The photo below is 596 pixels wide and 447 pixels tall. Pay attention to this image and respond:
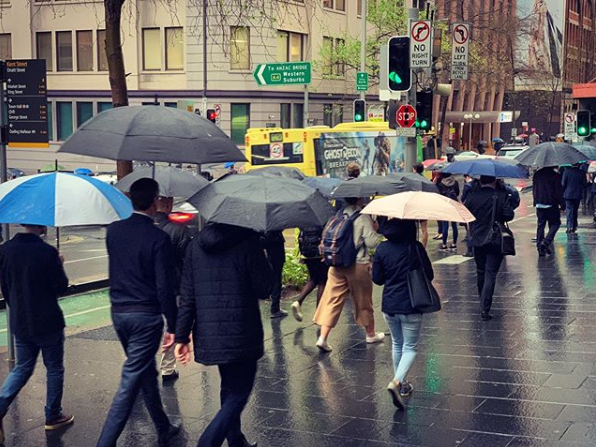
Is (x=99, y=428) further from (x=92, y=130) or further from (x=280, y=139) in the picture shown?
(x=280, y=139)

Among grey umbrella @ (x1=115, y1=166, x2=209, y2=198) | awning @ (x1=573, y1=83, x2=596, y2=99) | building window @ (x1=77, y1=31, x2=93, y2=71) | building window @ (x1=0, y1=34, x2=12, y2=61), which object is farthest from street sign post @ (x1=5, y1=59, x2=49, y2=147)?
building window @ (x1=0, y1=34, x2=12, y2=61)

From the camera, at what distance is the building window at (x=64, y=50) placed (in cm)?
4778

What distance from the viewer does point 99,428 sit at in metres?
7.35

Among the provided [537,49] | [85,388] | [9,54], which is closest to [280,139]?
[85,388]

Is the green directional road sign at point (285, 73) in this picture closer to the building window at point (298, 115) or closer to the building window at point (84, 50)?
the building window at point (298, 115)

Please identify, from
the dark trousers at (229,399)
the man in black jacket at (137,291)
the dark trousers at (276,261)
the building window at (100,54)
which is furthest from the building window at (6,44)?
the dark trousers at (229,399)

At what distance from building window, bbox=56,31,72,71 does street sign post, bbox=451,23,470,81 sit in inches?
1174

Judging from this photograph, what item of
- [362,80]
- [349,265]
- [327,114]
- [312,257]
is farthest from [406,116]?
[327,114]

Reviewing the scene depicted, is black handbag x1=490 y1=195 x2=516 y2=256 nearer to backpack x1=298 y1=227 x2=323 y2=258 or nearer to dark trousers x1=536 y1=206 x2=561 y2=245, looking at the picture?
backpack x1=298 y1=227 x2=323 y2=258

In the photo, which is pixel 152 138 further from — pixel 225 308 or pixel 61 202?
pixel 225 308

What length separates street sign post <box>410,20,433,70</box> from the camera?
17.3m

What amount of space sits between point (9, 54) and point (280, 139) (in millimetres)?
27643

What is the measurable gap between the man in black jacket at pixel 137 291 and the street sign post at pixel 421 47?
11631mm

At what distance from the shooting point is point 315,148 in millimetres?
26156
